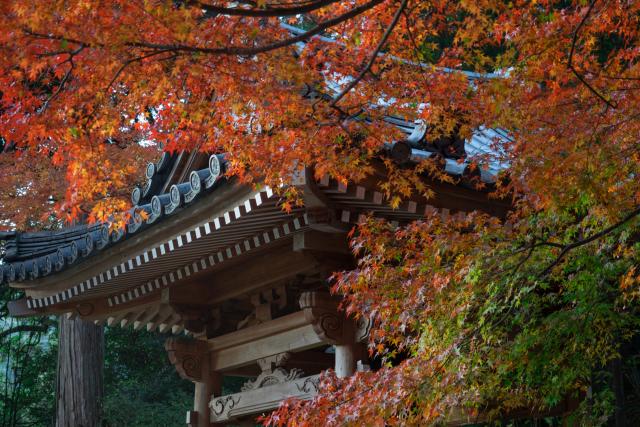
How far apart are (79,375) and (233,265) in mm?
5605

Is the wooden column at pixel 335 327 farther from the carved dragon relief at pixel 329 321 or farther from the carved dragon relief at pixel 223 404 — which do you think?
the carved dragon relief at pixel 223 404

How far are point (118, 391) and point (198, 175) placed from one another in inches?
366

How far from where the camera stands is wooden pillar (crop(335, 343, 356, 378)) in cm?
593

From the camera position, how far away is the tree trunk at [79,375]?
37.8 feet

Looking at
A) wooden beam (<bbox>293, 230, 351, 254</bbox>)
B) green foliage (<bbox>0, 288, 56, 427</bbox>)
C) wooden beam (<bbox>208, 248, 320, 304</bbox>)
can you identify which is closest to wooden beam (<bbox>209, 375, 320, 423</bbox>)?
wooden beam (<bbox>208, 248, 320, 304</bbox>)

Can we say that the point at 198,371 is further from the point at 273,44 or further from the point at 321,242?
the point at 273,44

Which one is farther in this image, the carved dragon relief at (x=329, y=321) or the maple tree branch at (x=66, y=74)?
the carved dragon relief at (x=329, y=321)

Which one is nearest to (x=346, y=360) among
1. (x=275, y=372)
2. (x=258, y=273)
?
(x=275, y=372)

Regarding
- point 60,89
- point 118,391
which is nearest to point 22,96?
point 60,89

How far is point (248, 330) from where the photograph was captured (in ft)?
23.4

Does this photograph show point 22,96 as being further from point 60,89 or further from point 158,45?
point 158,45

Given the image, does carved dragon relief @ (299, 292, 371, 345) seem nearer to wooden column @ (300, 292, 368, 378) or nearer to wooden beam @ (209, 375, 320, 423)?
wooden column @ (300, 292, 368, 378)

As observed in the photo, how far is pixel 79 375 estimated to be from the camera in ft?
38.3

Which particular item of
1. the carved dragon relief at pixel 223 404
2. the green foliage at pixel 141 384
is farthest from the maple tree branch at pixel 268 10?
the green foliage at pixel 141 384
